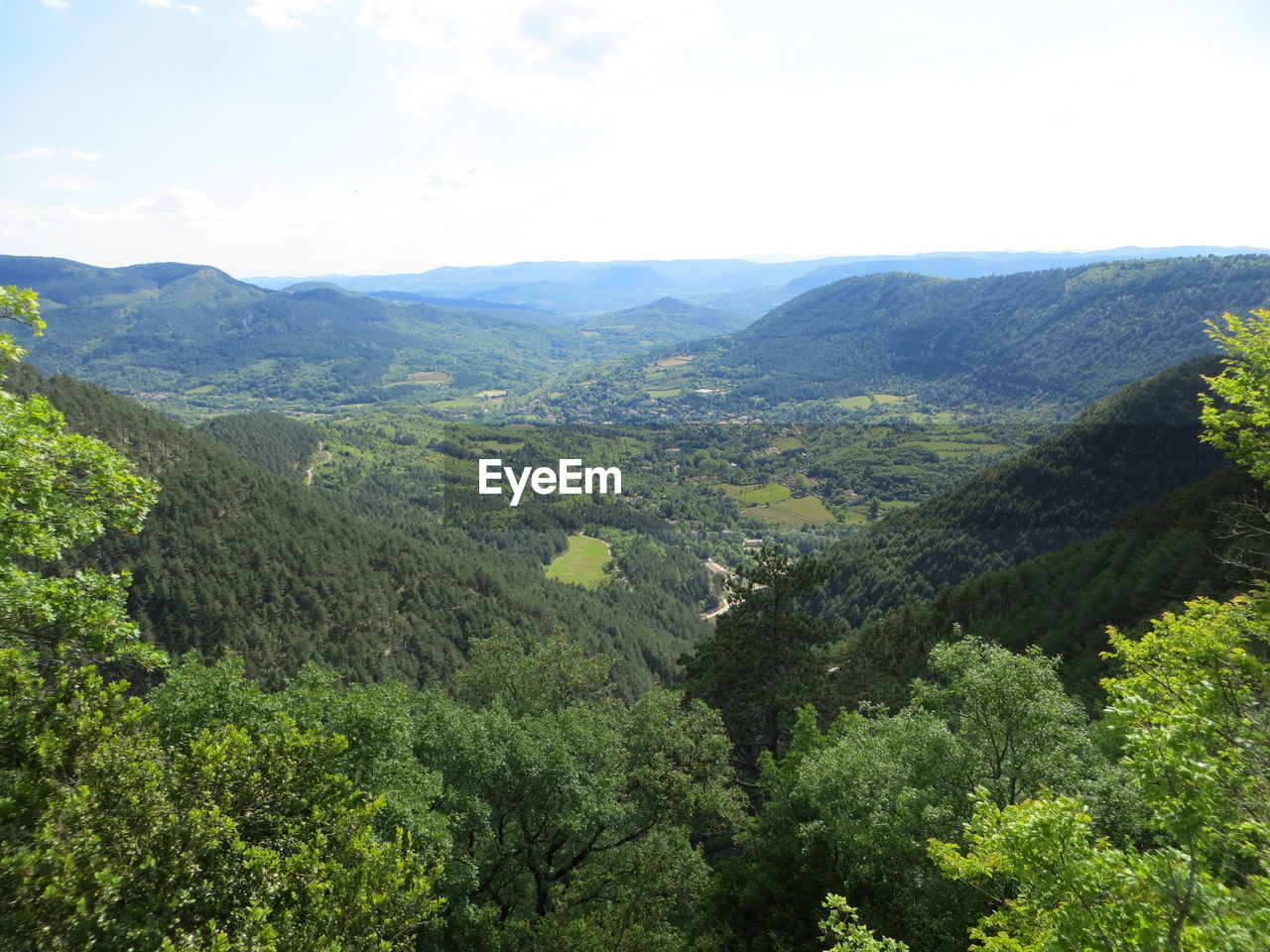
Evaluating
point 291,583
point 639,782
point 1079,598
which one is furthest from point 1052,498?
point 291,583

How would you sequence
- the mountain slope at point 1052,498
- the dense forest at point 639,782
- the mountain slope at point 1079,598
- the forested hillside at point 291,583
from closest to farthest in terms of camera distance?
1. the dense forest at point 639,782
2. the mountain slope at point 1079,598
3. the forested hillside at point 291,583
4. the mountain slope at point 1052,498

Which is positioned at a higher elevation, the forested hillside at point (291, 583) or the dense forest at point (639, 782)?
the dense forest at point (639, 782)

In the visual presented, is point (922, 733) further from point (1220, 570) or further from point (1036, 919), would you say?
point (1220, 570)

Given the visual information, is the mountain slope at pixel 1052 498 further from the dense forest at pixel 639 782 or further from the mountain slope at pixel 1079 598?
the dense forest at pixel 639 782

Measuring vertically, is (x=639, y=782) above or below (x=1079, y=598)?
above

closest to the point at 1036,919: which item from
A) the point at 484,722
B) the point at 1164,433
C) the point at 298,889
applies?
A: the point at 298,889

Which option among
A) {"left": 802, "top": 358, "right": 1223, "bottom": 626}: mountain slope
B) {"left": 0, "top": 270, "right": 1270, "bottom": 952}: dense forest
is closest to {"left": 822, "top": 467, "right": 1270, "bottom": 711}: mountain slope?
{"left": 0, "top": 270, "right": 1270, "bottom": 952}: dense forest

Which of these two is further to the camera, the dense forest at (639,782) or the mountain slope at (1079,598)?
the mountain slope at (1079,598)

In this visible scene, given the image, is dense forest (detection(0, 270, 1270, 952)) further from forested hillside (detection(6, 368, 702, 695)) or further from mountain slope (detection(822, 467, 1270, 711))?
forested hillside (detection(6, 368, 702, 695))

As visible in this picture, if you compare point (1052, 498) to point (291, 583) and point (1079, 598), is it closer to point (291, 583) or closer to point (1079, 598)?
point (1079, 598)

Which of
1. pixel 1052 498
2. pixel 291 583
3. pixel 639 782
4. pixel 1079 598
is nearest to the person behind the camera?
pixel 639 782

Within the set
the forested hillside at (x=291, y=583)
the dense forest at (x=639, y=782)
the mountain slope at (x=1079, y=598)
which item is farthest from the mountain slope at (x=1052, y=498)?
the dense forest at (x=639, y=782)

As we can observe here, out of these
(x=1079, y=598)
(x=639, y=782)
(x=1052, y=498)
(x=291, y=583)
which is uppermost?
(x=639, y=782)
